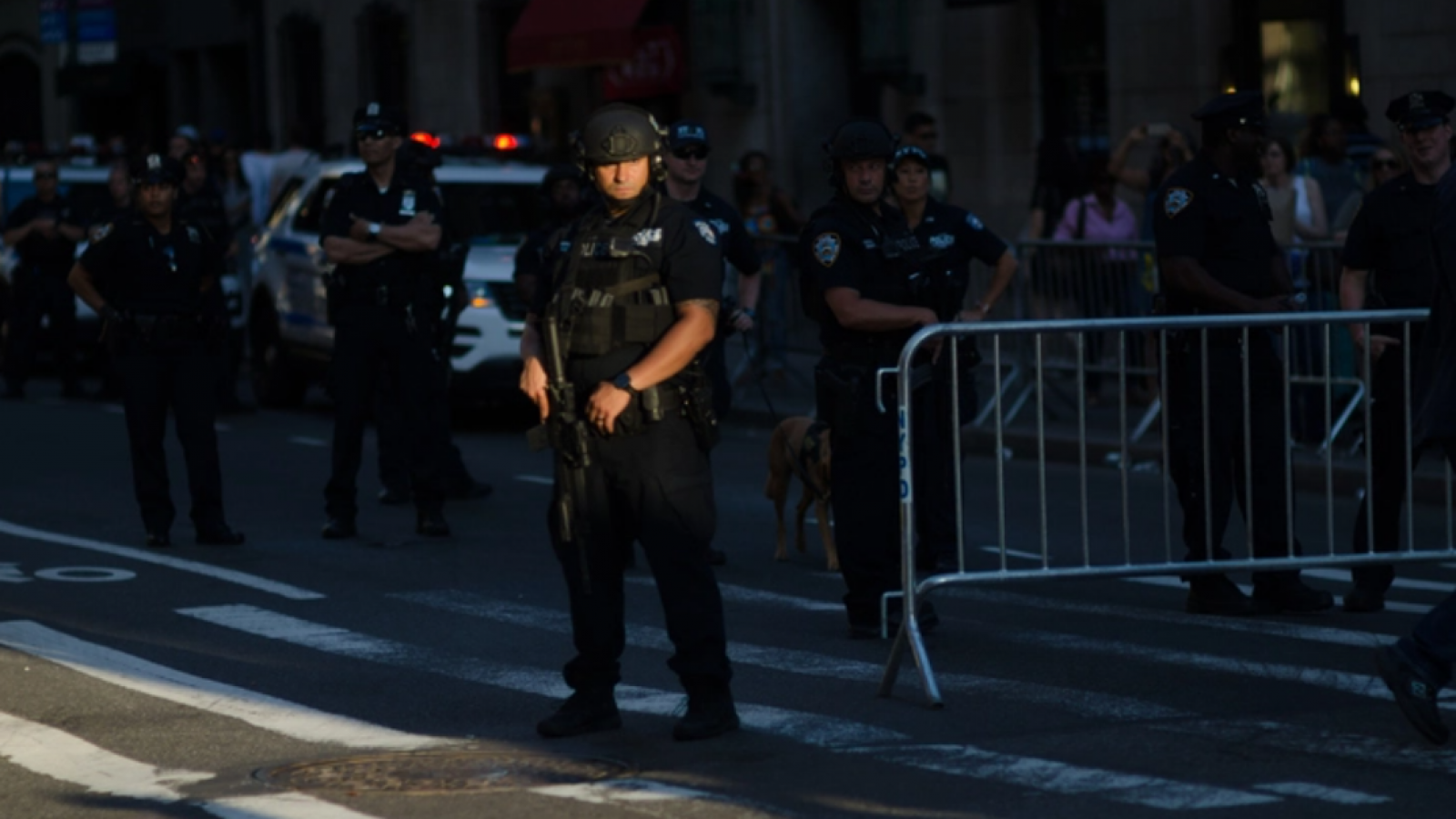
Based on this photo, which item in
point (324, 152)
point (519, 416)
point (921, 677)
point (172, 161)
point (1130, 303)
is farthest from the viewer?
point (324, 152)

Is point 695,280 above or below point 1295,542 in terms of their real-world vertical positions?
above

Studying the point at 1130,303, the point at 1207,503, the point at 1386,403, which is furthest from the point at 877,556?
the point at 1130,303

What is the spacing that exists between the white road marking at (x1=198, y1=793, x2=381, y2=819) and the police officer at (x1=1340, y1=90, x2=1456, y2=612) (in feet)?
14.8

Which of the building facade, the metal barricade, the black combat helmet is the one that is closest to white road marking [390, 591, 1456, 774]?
the metal barricade

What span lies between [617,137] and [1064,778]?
217 centimetres

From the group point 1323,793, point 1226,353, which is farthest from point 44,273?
point 1323,793

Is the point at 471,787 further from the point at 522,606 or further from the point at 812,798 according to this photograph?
the point at 522,606

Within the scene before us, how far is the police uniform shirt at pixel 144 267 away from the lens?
1198cm

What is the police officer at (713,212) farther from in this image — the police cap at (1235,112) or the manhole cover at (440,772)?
the manhole cover at (440,772)

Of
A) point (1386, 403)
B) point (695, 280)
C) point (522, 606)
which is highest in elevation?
point (695, 280)

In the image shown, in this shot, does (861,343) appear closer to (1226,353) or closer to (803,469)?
(1226,353)

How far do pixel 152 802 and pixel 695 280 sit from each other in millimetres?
2081

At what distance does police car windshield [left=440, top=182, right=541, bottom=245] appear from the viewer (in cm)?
1833

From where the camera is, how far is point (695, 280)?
7.29m
